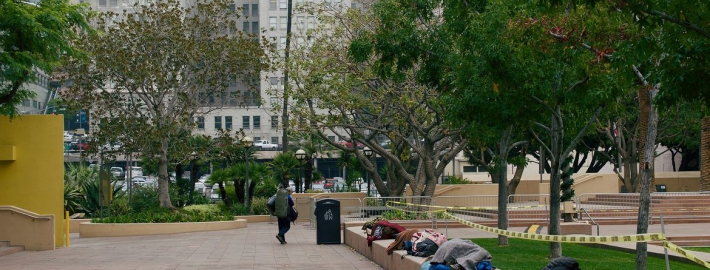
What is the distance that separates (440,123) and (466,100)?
51.7 feet

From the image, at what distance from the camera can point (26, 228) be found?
2305cm

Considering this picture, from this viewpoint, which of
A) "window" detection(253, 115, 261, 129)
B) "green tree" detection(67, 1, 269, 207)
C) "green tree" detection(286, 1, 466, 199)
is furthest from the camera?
"window" detection(253, 115, 261, 129)

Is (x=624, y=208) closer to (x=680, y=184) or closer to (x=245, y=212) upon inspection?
(x=245, y=212)

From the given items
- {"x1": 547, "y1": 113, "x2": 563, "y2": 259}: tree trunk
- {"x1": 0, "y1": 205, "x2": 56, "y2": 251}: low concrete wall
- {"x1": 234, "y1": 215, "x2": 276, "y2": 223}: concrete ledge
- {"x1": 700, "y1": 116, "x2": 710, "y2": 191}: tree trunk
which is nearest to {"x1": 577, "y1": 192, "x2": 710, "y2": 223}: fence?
{"x1": 700, "y1": 116, "x2": 710, "y2": 191}: tree trunk

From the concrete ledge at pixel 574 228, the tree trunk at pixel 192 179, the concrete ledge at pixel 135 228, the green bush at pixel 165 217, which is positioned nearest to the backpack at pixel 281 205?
the concrete ledge at pixel 574 228

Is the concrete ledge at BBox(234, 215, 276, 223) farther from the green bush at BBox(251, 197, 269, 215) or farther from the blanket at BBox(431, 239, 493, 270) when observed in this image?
the blanket at BBox(431, 239, 493, 270)

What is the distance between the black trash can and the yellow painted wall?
A: 6.87 metres

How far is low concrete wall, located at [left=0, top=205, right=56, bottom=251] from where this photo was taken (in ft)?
74.9

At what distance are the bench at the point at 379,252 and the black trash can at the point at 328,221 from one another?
0.31 m

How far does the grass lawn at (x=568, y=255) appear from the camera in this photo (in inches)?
660

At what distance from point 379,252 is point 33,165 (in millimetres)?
11355

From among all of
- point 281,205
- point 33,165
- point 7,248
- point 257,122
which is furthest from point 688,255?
point 257,122

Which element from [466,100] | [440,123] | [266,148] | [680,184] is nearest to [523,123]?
[466,100]

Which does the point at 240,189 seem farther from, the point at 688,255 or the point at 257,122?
the point at 257,122
